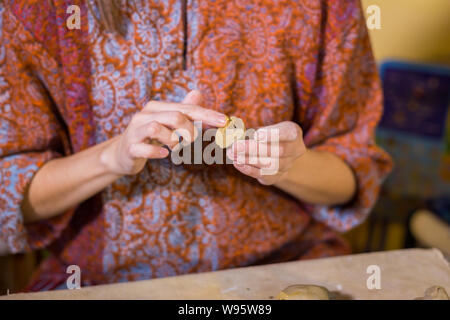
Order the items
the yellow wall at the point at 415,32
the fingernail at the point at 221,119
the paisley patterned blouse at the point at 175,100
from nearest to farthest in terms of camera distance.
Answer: the fingernail at the point at 221,119 → the paisley patterned blouse at the point at 175,100 → the yellow wall at the point at 415,32

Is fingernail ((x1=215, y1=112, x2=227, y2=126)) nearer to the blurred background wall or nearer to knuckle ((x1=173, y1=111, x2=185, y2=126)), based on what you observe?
knuckle ((x1=173, y1=111, x2=185, y2=126))

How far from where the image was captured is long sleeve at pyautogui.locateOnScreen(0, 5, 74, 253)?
0.60 metres

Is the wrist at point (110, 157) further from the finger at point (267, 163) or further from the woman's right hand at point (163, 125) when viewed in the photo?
the finger at point (267, 163)

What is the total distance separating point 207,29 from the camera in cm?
60

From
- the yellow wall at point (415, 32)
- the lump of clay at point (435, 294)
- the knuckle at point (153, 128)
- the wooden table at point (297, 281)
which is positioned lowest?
the wooden table at point (297, 281)

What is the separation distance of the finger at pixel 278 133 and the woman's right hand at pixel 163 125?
5cm

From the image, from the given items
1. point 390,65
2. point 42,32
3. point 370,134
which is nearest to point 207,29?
point 42,32

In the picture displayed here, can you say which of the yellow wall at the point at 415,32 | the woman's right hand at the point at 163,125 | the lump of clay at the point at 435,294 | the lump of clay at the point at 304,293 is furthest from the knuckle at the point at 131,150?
the yellow wall at the point at 415,32

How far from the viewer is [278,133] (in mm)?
515

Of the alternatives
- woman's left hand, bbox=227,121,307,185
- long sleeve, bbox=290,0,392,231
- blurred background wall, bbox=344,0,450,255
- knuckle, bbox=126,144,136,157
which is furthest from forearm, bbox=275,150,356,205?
blurred background wall, bbox=344,0,450,255

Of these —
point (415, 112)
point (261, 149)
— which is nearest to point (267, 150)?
point (261, 149)

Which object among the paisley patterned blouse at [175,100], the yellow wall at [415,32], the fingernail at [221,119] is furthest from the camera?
the yellow wall at [415,32]

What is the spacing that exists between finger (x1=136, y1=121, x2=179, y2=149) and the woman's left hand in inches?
2.4

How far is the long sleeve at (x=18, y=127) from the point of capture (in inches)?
23.7
